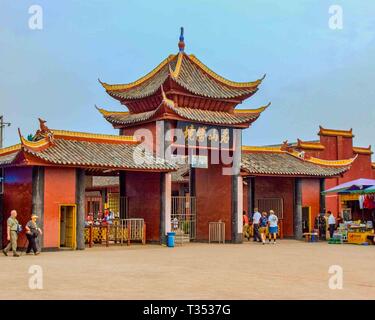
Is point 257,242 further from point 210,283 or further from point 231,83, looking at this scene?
point 210,283

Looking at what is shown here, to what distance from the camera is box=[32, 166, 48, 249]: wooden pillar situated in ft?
69.6

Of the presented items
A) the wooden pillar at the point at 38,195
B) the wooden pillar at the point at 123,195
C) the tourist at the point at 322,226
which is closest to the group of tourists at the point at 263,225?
the tourist at the point at 322,226

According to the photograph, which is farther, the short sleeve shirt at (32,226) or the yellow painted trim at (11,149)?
the yellow painted trim at (11,149)

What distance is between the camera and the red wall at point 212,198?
88.4 feet

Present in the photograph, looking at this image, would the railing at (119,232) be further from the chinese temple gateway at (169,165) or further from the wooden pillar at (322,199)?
the wooden pillar at (322,199)

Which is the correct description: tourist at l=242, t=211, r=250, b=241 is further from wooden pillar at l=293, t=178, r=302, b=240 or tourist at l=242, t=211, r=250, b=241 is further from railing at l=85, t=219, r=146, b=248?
railing at l=85, t=219, r=146, b=248

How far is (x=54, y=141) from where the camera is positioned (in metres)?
22.8

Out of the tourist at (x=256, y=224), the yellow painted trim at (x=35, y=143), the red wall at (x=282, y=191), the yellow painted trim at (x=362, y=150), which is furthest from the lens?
the yellow painted trim at (x=362, y=150)

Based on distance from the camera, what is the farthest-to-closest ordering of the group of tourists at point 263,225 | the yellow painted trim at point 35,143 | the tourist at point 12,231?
1. the group of tourists at point 263,225
2. the yellow painted trim at point 35,143
3. the tourist at point 12,231

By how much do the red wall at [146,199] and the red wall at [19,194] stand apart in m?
5.32

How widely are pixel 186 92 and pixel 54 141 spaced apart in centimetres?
603

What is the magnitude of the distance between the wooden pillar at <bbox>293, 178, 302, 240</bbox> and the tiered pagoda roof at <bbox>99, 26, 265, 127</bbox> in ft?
13.5
